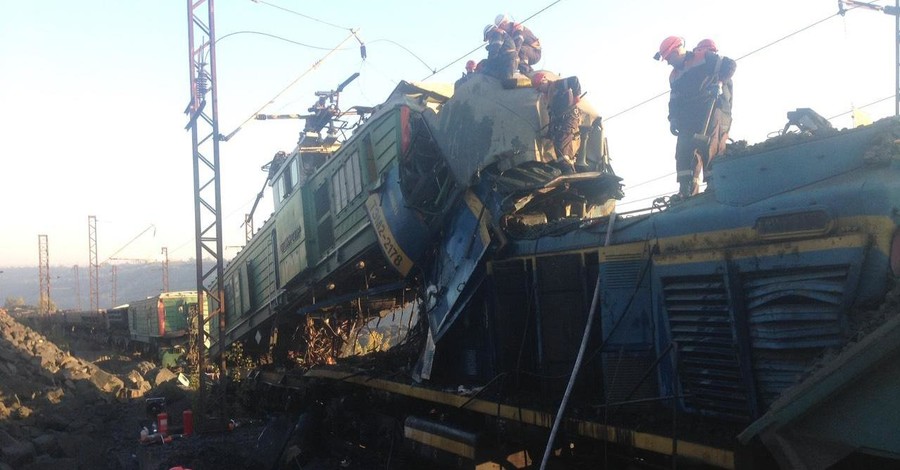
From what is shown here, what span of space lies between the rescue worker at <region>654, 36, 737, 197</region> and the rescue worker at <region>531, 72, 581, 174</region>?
3.15 feet

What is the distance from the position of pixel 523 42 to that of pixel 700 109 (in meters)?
2.44

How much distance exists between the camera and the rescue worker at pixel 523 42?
737cm

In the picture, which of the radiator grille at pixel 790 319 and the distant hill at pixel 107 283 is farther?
the distant hill at pixel 107 283

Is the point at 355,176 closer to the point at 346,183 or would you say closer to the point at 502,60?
the point at 346,183

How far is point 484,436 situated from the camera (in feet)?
17.7

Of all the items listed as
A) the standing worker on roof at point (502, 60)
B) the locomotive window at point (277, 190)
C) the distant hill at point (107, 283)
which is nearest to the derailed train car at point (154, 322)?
the locomotive window at point (277, 190)

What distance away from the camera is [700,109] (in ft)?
19.4

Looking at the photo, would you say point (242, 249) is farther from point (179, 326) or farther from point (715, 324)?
point (179, 326)

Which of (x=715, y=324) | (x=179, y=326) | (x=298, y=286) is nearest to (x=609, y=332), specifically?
(x=715, y=324)

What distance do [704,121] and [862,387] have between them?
A: 354 cm

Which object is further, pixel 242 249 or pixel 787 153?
pixel 242 249

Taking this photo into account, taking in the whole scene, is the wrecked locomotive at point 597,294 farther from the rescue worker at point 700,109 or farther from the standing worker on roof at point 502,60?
the rescue worker at point 700,109

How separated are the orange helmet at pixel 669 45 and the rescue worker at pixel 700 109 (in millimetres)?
147

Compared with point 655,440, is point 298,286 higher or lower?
higher
